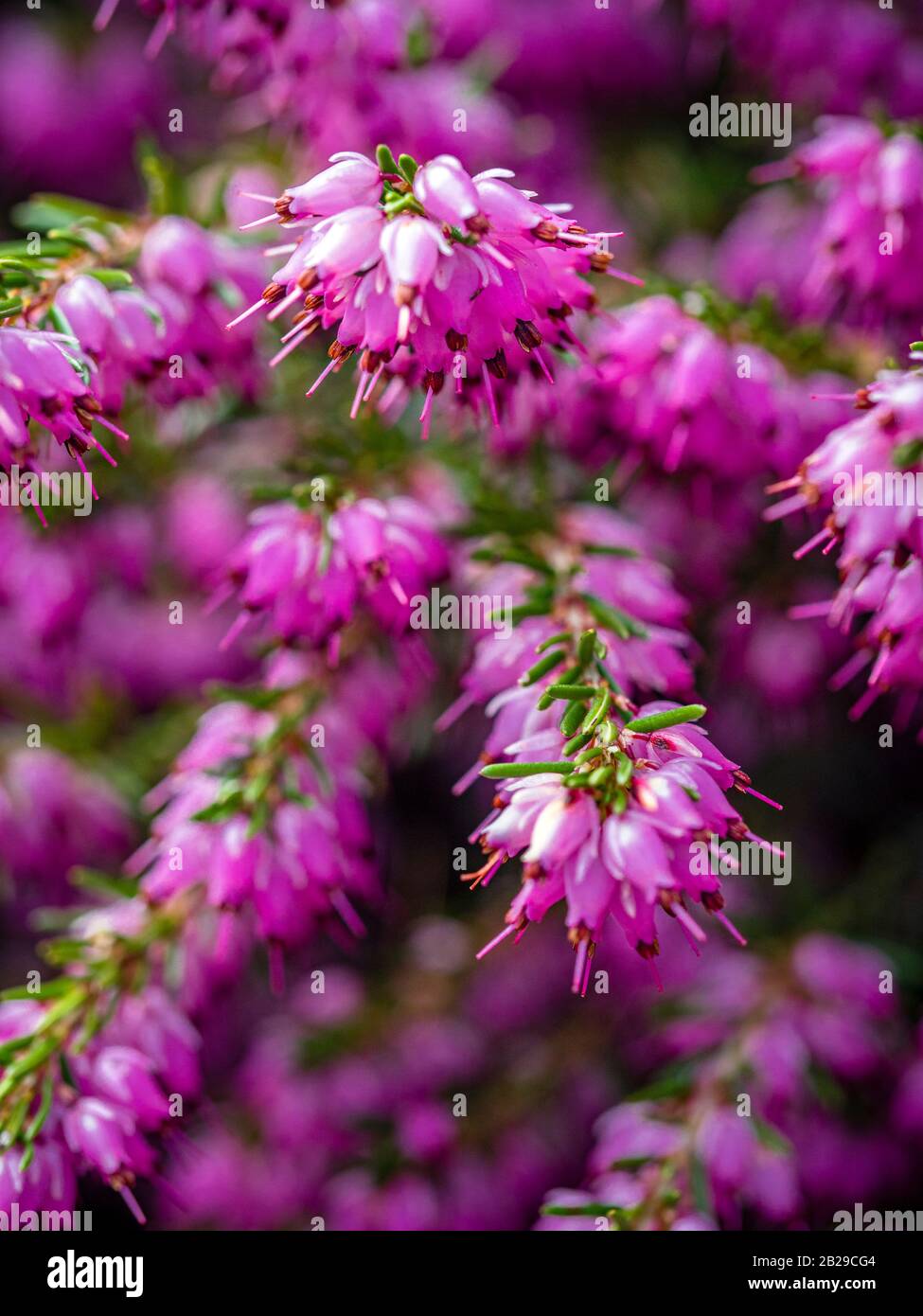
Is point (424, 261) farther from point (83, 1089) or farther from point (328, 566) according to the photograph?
point (83, 1089)

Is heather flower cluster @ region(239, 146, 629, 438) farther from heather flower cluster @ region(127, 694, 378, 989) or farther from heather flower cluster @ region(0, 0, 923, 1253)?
heather flower cluster @ region(127, 694, 378, 989)

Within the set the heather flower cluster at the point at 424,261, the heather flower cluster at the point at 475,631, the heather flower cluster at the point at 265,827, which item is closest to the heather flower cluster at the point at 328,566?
the heather flower cluster at the point at 475,631

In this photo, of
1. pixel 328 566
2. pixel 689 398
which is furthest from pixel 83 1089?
pixel 689 398

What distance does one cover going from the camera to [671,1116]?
9.07 feet

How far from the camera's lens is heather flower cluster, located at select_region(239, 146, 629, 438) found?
1.88 m

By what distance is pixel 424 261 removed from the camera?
184 cm

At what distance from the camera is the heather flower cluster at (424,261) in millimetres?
1878

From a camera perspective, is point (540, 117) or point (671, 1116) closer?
point (671, 1116)

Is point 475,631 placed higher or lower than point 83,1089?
higher

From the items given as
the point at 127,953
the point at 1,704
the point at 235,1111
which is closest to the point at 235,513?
the point at 1,704

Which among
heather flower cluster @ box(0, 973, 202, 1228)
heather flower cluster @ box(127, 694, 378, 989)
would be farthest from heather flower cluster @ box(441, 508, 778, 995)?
heather flower cluster @ box(0, 973, 202, 1228)

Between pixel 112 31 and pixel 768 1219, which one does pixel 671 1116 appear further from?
pixel 112 31
